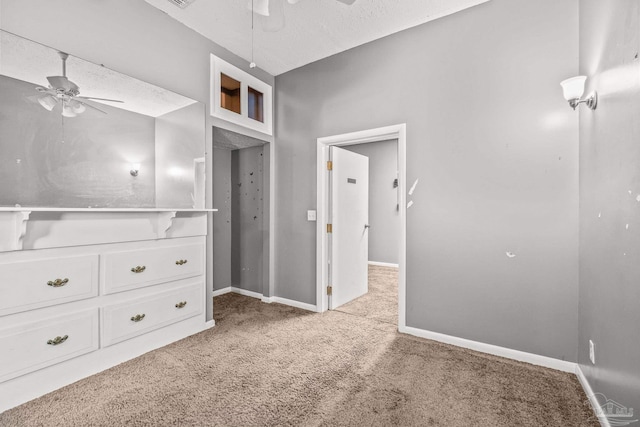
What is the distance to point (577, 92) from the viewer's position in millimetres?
1697

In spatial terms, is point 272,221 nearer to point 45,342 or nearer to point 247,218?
point 247,218

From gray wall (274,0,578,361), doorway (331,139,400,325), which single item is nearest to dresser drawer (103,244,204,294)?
gray wall (274,0,578,361)

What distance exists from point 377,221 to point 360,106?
3.28 metres

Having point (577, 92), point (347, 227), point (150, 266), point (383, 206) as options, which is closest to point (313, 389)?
point (150, 266)

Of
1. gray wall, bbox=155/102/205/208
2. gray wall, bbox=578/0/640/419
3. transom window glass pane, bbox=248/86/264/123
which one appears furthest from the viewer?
transom window glass pane, bbox=248/86/264/123

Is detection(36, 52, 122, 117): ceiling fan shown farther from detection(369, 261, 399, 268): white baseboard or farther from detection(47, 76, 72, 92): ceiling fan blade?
detection(369, 261, 399, 268): white baseboard

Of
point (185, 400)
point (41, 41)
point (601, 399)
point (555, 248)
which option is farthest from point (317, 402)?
point (41, 41)

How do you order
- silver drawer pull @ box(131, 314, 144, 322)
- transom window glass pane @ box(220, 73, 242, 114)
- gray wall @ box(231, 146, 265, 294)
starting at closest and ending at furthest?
1. silver drawer pull @ box(131, 314, 144, 322)
2. transom window glass pane @ box(220, 73, 242, 114)
3. gray wall @ box(231, 146, 265, 294)

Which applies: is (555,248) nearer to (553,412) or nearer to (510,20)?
(553,412)

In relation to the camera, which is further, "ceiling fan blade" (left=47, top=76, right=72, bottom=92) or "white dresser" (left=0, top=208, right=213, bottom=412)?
"ceiling fan blade" (left=47, top=76, right=72, bottom=92)

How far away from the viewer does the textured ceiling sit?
92.2 inches

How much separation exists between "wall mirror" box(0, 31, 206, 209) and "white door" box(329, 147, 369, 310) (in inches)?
58.3

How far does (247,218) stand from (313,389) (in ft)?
8.20

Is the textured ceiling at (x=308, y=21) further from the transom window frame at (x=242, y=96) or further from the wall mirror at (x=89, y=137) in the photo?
the wall mirror at (x=89, y=137)
